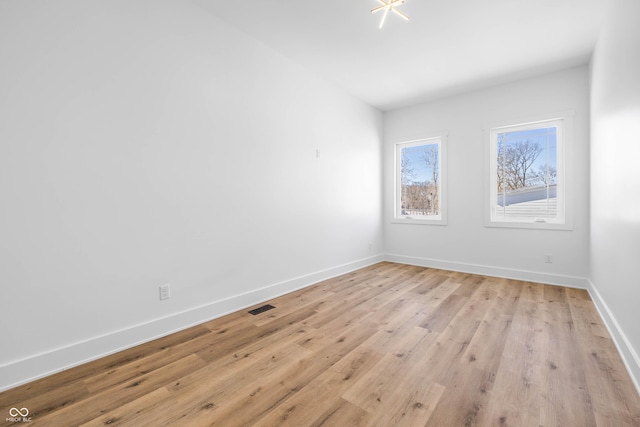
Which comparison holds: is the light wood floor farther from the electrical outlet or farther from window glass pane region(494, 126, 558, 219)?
window glass pane region(494, 126, 558, 219)

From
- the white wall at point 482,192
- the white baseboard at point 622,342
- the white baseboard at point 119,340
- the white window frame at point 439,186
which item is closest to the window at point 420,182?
the white window frame at point 439,186

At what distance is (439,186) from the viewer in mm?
4824

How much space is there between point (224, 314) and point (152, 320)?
65cm

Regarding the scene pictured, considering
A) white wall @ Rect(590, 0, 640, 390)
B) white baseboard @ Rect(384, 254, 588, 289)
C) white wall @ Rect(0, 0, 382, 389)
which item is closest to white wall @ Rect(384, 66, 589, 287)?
white baseboard @ Rect(384, 254, 588, 289)

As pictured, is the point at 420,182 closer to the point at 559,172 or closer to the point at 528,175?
the point at 528,175

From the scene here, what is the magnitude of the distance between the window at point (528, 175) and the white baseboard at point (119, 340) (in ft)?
11.3

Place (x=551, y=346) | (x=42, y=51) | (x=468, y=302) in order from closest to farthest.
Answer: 1. (x=42, y=51)
2. (x=551, y=346)
3. (x=468, y=302)

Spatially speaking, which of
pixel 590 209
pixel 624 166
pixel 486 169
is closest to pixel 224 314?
pixel 624 166

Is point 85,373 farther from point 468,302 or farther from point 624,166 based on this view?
point 624,166

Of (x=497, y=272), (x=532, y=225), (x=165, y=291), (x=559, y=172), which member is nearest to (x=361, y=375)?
(x=165, y=291)

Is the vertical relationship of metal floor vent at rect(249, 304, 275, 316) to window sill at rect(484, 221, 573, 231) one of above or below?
below

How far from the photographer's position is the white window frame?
4703mm

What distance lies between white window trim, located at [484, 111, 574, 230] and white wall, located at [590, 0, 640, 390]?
0.71 m

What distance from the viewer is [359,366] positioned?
1902 mm
